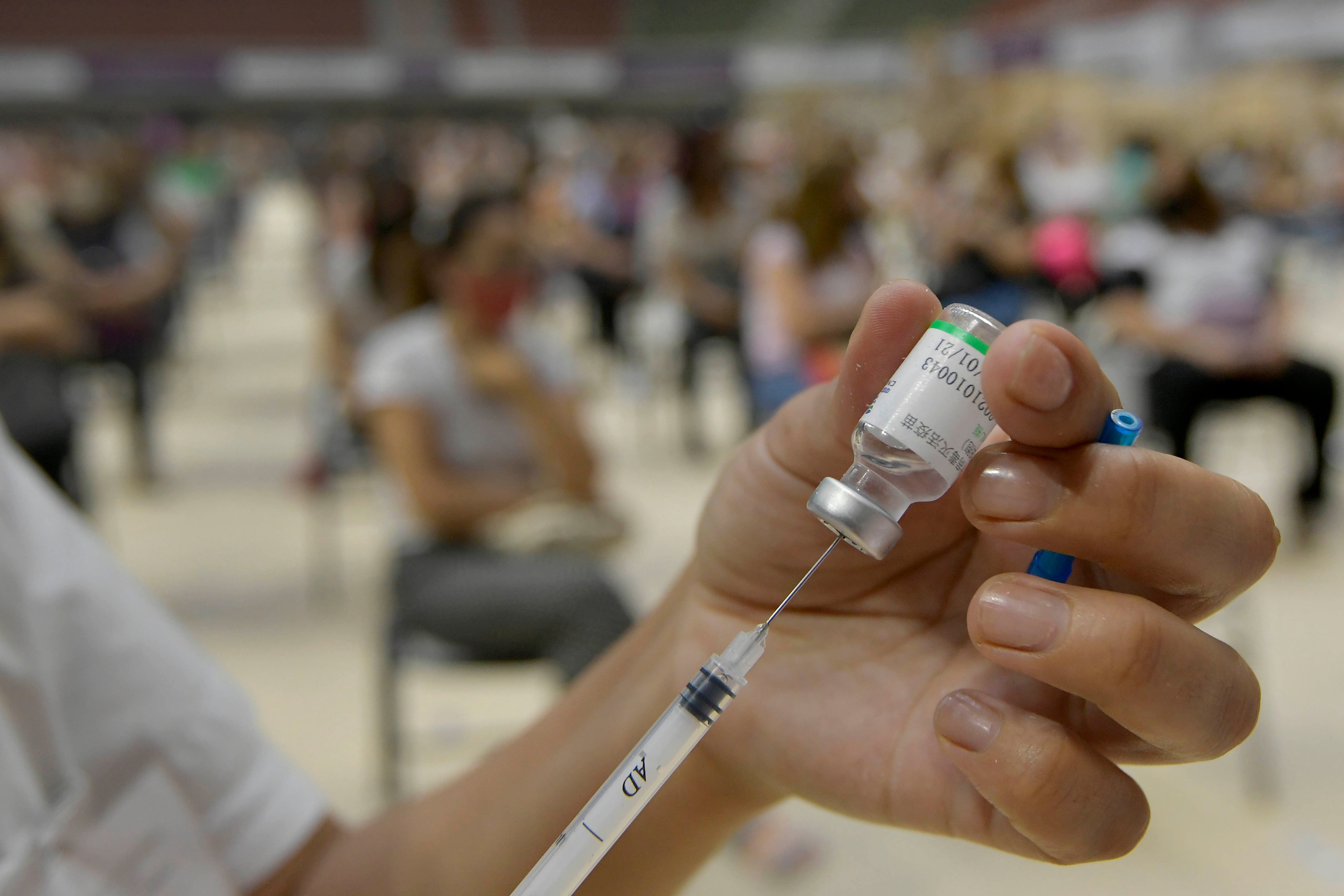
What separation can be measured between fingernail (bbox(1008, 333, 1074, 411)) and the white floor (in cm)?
30

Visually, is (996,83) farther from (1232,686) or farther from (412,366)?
(1232,686)

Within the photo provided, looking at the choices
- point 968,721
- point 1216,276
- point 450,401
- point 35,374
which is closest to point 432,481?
point 450,401

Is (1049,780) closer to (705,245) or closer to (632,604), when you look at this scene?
(632,604)

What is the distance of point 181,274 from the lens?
580cm

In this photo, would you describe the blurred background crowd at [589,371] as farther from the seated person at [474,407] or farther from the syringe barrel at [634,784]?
the syringe barrel at [634,784]

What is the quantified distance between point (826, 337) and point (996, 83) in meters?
10.3

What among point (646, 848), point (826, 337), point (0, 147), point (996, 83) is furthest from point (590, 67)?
point (646, 848)

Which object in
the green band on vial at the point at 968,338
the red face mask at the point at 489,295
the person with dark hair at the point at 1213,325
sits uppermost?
the green band on vial at the point at 968,338

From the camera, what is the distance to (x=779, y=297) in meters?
3.22

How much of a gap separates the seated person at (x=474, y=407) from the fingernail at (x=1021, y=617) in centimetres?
144

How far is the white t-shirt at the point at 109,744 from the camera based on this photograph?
622 millimetres

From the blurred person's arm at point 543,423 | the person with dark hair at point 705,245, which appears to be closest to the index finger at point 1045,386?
the blurred person's arm at point 543,423

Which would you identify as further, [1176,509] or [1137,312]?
[1137,312]

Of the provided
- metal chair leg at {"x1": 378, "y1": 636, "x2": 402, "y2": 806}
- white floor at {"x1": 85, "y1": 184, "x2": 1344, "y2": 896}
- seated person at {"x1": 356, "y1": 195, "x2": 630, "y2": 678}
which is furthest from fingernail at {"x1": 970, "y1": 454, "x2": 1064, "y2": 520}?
metal chair leg at {"x1": 378, "y1": 636, "x2": 402, "y2": 806}
